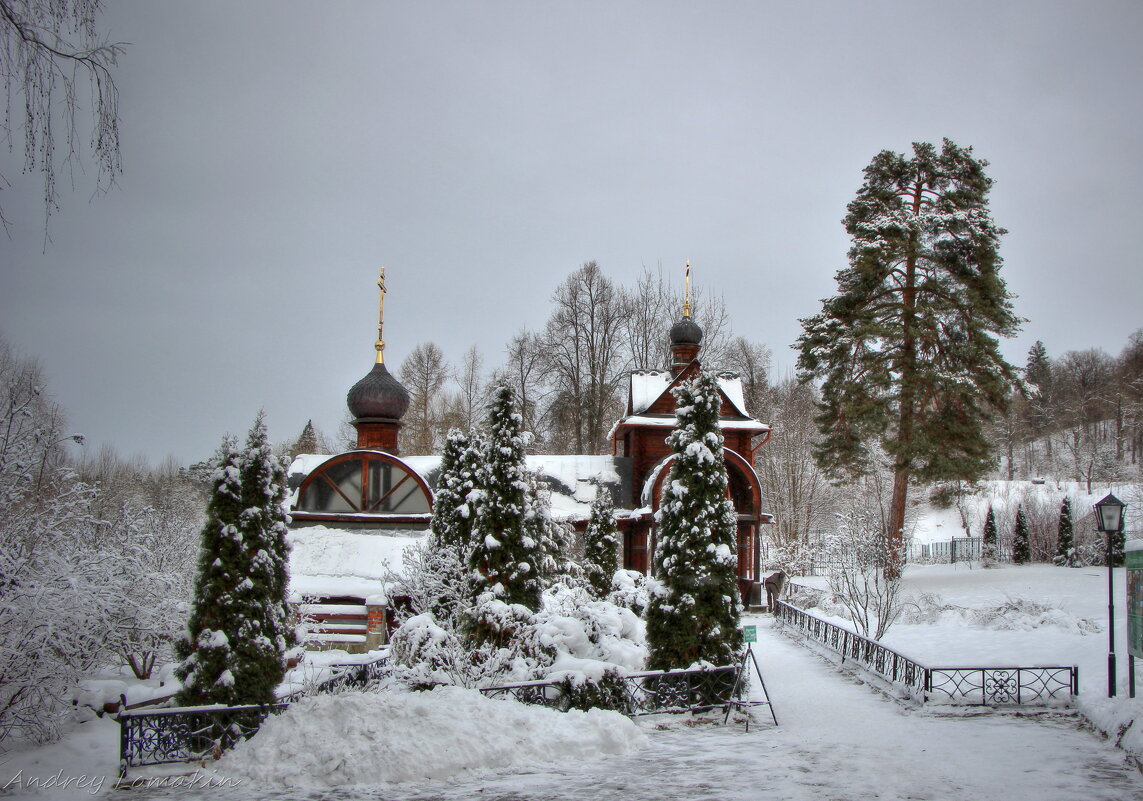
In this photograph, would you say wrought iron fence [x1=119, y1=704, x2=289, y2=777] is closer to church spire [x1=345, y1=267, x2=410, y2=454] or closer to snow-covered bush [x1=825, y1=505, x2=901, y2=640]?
snow-covered bush [x1=825, y1=505, x2=901, y2=640]

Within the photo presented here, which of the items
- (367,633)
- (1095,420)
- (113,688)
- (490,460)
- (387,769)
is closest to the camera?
(387,769)

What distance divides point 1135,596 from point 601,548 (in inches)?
419

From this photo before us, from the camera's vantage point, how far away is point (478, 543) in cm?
1186

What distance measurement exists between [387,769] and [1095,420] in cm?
6267

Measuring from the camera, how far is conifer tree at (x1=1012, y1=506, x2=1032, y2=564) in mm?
29750

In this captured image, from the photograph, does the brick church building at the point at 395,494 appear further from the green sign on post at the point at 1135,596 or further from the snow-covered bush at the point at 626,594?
the green sign on post at the point at 1135,596

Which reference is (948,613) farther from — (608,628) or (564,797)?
(564,797)

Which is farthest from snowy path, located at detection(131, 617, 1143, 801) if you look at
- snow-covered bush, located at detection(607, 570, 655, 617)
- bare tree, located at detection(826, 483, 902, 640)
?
bare tree, located at detection(826, 483, 902, 640)

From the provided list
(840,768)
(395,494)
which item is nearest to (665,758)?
(840,768)

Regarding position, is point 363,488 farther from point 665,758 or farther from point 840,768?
point 840,768

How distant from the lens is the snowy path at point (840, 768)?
7.48 m

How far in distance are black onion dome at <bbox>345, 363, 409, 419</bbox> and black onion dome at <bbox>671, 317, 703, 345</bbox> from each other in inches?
378

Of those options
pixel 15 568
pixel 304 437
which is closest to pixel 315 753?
pixel 15 568

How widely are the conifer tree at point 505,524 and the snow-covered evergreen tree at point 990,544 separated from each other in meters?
23.8
